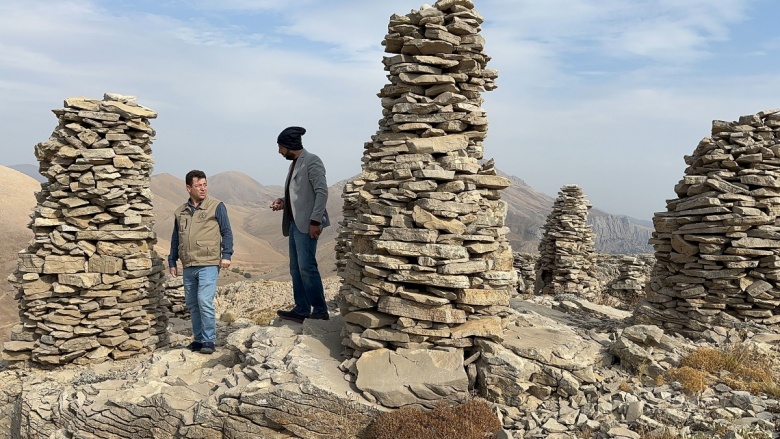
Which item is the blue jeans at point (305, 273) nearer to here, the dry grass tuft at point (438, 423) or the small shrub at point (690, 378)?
the dry grass tuft at point (438, 423)

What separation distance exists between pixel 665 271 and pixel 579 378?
477cm

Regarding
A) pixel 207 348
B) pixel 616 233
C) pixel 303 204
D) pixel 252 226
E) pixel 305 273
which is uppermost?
pixel 303 204

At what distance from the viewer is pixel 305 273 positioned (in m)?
7.26

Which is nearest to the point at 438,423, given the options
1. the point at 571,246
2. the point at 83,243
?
the point at 83,243

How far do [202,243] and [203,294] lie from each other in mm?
759

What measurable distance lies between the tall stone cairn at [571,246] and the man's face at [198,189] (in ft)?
53.3

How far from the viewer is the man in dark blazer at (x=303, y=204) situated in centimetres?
705

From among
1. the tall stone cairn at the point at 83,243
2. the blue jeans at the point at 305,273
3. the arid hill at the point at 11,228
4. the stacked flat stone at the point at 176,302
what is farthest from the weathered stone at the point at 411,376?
the arid hill at the point at 11,228

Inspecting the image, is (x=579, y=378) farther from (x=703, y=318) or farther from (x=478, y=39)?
(x=478, y=39)

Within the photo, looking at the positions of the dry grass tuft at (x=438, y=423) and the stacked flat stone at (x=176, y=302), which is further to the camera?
the stacked flat stone at (x=176, y=302)

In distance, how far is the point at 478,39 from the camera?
709cm

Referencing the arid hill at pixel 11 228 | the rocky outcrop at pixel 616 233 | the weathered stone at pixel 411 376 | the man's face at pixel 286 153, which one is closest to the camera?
the weathered stone at pixel 411 376

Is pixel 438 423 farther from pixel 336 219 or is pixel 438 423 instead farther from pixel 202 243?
pixel 336 219

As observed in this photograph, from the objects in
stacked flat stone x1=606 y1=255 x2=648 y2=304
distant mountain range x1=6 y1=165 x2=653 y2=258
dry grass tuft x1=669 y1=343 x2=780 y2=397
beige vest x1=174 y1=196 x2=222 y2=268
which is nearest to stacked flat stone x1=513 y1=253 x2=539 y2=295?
stacked flat stone x1=606 y1=255 x2=648 y2=304
